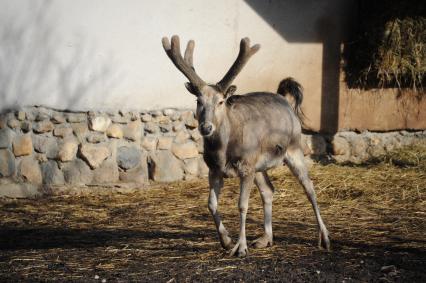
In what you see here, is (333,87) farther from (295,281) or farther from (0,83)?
(295,281)

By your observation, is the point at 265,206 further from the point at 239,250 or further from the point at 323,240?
the point at 239,250

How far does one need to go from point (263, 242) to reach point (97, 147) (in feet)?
10.9

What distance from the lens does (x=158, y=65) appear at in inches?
362

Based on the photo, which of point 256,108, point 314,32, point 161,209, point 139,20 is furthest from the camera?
point 314,32

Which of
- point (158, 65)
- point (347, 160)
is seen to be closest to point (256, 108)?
point (158, 65)

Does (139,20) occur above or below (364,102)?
above

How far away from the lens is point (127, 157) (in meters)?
9.09

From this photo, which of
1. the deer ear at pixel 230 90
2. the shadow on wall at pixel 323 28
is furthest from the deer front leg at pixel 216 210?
the shadow on wall at pixel 323 28

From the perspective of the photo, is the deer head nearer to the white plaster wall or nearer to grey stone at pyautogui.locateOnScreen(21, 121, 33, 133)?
the white plaster wall

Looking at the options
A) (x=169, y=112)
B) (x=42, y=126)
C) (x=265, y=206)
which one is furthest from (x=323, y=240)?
(x=42, y=126)

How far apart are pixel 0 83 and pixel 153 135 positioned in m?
2.06

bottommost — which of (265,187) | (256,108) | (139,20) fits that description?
(265,187)

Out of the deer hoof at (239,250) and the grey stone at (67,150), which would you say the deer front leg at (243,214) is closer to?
the deer hoof at (239,250)

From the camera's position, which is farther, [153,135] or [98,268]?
[153,135]
